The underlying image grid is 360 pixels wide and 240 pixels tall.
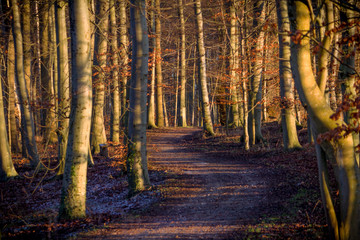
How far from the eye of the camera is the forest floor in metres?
6.31

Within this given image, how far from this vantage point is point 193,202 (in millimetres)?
8172

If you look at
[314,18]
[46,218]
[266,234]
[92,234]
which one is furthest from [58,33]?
[266,234]

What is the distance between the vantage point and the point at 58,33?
11.5 meters

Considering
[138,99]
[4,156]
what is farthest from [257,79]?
[4,156]

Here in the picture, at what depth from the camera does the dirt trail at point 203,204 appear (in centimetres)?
640

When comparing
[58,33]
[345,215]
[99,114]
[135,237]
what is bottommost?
[135,237]

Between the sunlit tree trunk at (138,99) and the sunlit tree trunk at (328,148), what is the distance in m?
4.80

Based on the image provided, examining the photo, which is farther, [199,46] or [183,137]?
[183,137]

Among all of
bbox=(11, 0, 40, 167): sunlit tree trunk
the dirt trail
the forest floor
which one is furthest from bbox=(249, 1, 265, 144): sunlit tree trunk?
bbox=(11, 0, 40, 167): sunlit tree trunk

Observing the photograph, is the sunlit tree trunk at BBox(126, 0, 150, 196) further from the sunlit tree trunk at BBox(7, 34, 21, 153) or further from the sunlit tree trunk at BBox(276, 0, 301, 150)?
the sunlit tree trunk at BBox(7, 34, 21, 153)

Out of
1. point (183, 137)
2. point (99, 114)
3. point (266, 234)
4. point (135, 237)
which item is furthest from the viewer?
point (183, 137)

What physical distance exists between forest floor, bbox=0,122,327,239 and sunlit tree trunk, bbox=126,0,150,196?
65 centimetres

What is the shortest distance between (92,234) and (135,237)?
3.51 feet

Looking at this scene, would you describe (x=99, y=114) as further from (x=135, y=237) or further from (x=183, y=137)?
(x=135, y=237)
